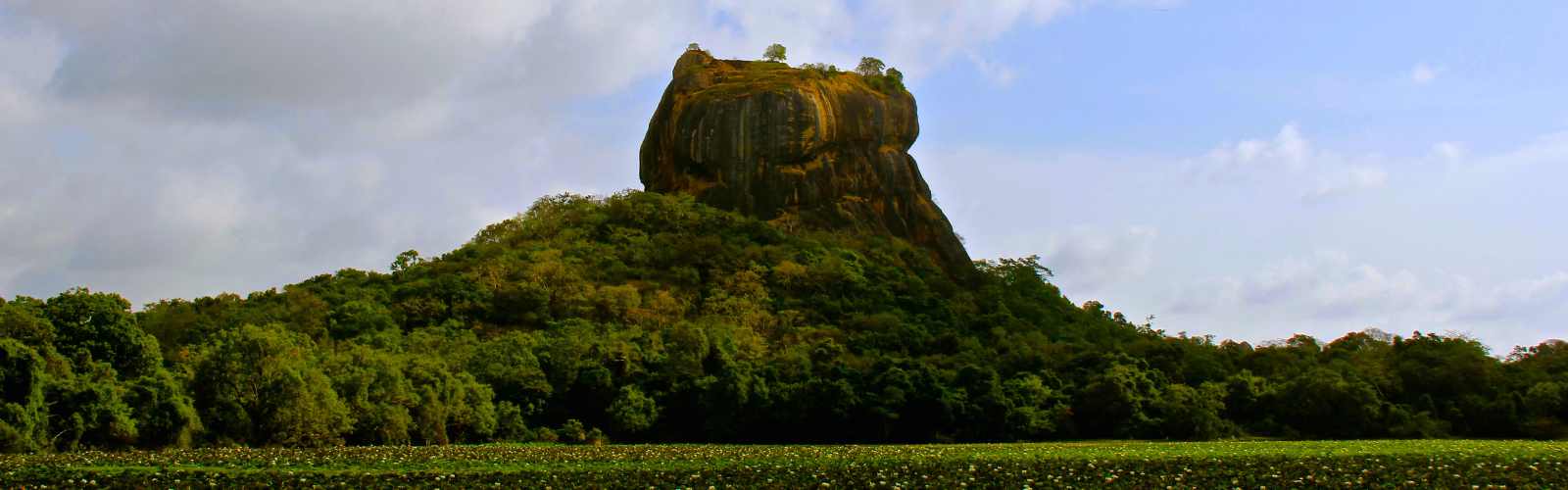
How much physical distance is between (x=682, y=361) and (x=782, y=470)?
3476 centimetres

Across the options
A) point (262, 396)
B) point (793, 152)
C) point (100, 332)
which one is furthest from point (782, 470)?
point (793, 152)

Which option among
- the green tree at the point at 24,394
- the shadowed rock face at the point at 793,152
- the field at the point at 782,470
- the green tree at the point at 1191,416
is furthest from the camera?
the shadowed rock face at the point at 793,152

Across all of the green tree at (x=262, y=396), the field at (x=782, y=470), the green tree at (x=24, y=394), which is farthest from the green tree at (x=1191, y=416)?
the green tree at (x=24, y=394)

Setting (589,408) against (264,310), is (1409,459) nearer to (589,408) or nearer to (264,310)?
(589,408)

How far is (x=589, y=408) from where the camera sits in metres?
62.5

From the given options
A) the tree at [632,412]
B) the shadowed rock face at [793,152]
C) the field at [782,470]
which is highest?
the shadowed rock face at [793,152]

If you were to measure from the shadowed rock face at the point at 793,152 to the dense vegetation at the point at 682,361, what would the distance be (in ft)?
11.6

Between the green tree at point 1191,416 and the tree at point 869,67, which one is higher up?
the tree at point 869,67

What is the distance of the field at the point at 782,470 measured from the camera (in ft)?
88.8

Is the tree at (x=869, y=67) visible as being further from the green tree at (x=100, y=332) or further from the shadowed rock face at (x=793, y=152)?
the green tree at (x=100, y=332)

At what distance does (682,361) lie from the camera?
212ft

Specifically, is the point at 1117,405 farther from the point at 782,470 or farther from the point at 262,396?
the point at 262,396

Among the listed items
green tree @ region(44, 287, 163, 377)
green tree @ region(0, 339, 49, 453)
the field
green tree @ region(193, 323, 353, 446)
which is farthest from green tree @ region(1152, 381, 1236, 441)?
green tree @ region(0, 339, 49, 453)

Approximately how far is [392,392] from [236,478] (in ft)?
71.0
